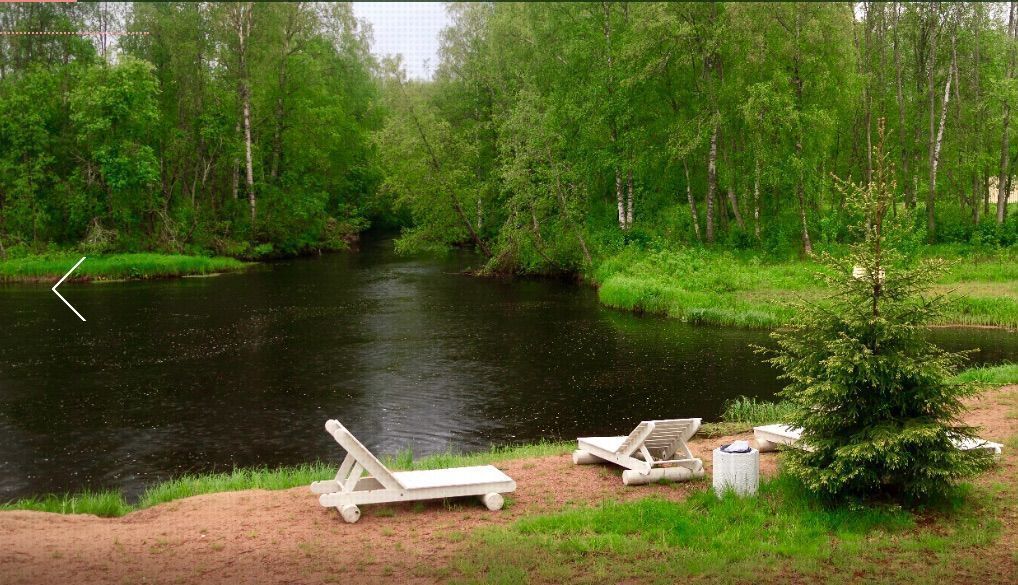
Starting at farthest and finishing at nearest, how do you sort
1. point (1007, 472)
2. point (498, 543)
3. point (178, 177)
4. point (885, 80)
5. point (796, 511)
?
point (178, 177), point (885, 80), point (1007, 472), point (796, 511), point (498, 543)

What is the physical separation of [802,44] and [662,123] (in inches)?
304

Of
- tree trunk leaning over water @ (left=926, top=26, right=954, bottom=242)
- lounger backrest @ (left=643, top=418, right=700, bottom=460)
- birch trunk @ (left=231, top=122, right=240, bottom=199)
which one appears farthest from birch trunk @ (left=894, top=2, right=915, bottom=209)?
birch trunk @ (left=231, top=122, right=240, bottom=199)

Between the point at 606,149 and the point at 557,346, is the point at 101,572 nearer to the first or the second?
the point at 557,346

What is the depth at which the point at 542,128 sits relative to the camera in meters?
37.1

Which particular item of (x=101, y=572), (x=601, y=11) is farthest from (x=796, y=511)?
(x=601, y=11)

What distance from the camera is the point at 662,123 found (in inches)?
1566

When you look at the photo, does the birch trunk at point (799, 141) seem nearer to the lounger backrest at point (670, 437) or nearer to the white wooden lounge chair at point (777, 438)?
the white wooden lounge chair at point (777, 438)

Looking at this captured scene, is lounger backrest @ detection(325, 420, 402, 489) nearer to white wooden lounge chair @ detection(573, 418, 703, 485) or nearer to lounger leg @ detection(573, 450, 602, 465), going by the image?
white wooden lounge chair @ detection(573, 418, 703, 485)

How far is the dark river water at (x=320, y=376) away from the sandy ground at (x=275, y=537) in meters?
3.73

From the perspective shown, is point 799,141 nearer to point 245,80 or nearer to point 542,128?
point 542,128

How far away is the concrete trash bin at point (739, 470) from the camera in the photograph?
29.7 feet

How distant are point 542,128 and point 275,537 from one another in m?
30.4

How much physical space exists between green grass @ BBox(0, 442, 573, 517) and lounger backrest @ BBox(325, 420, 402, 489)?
7.40 ft

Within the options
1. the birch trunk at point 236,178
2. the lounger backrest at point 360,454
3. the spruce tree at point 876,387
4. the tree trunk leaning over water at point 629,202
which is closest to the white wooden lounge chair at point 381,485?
the lounger backrest at point 360,454
